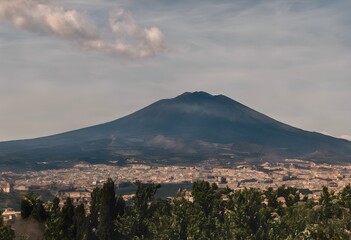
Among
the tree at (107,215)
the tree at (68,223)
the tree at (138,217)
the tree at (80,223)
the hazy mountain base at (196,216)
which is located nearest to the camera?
the tree at (68,223)

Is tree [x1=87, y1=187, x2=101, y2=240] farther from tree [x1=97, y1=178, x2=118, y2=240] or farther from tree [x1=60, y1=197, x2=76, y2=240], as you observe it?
tree [x1=60, y1=197, x2=76, y2=240]

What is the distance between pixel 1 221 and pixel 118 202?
72.3 ft

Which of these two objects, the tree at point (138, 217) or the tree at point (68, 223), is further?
the tree at point (138, 217)

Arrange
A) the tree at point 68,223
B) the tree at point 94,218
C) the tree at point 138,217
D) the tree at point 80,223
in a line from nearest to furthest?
the tree at point 68,223
the tree at point 80,223
the tree at point 138,217
the tree at point 94,218

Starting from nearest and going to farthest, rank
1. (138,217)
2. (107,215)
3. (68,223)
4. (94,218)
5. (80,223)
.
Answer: (68,223), (80,223), (107,215), (138,217), (94,218)

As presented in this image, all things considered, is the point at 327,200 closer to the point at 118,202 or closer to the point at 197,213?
the point at 197,213

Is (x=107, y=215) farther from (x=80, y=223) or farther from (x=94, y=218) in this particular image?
(x=80, y=223)

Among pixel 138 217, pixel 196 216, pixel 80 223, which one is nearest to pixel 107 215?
pixel 138 217

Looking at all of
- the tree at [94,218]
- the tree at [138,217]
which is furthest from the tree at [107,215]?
the tree at [94,218]

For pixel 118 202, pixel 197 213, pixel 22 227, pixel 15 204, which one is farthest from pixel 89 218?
pixel 15 204

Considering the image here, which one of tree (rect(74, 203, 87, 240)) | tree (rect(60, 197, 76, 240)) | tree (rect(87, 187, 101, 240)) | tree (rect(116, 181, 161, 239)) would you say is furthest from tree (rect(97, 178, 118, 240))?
tree (rect(60, 197, 76, 240))

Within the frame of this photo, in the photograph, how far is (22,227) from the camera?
74.3 metres

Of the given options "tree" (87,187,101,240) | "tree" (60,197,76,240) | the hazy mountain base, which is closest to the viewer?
"tree" (60,197,76,240)

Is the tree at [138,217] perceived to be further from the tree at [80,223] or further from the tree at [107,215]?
the tree at [80,223]
